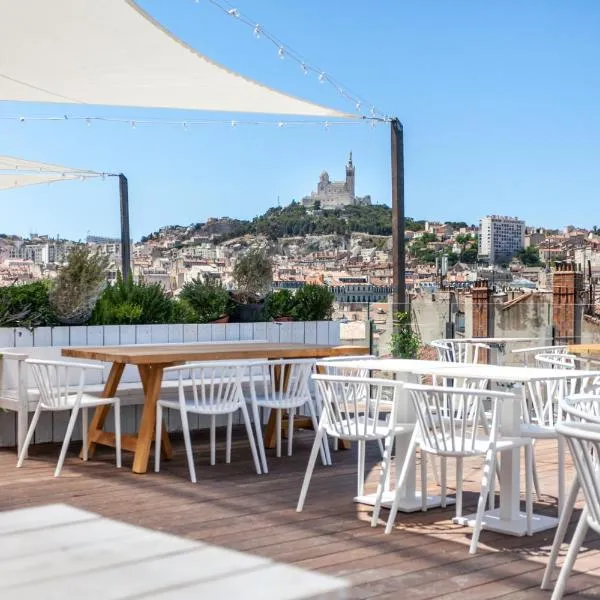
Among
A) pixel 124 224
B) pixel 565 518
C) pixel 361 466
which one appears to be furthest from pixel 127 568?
Result: pixel 124 224

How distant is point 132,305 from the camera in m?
7.53

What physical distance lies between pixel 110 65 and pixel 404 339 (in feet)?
12.8

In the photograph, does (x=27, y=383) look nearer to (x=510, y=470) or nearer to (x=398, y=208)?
(x=510, y=470)

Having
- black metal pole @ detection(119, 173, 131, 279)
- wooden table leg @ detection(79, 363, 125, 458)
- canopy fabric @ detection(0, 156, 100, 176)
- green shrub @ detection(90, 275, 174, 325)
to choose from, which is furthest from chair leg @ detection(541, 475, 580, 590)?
black metal pole @ detection(119, 173, 131, 279)

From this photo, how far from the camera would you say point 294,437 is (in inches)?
281

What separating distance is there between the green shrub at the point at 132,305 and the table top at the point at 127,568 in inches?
123

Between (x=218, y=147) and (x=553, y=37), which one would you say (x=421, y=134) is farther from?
(x=553, y=37)

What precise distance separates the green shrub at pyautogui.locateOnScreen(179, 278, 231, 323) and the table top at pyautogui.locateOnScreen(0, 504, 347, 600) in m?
3.83

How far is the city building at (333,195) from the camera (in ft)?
119

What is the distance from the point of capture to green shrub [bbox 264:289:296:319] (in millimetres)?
8305

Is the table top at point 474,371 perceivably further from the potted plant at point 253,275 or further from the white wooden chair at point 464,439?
the potted plant at point 253,275

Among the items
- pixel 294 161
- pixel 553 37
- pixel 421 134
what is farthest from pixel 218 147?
pixel 553 37

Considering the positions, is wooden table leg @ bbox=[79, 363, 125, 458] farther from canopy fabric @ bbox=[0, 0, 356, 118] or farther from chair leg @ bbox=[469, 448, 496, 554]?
chair leg @ bbox=[469, 448, 496, 554]

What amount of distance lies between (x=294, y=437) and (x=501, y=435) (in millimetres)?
3012
